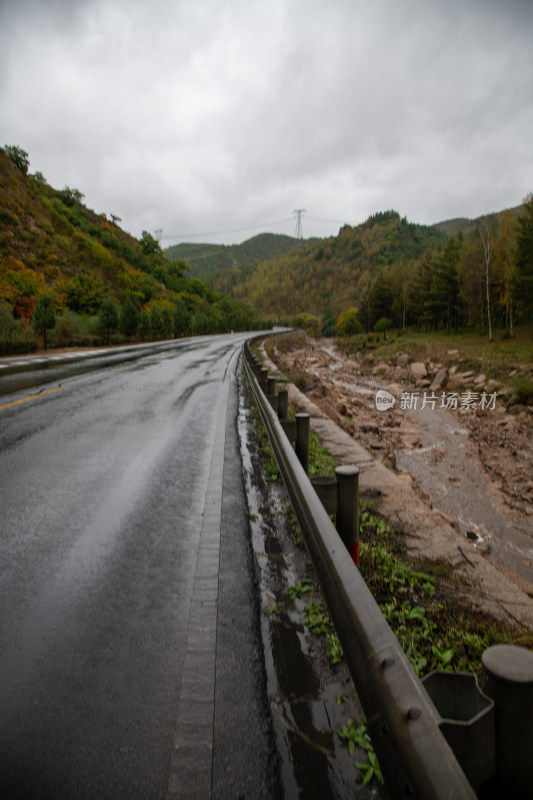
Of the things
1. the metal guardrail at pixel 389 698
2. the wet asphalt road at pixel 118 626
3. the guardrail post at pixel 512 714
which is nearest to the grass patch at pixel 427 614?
the metal guardrail at pixel 389 698

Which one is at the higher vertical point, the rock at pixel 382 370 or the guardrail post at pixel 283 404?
the guardrail post at pixel 283 404

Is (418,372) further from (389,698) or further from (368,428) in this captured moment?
(389,698)

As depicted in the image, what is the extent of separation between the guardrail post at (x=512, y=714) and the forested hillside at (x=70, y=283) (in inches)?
935

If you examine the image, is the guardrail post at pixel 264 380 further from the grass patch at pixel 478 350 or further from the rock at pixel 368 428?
the grass patch at pixel 478 350

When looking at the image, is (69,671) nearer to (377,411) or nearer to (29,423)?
(29,423)

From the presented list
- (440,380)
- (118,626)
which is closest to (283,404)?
(118,626)

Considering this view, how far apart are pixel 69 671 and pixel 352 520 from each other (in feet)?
5.50

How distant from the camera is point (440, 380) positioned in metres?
24.4

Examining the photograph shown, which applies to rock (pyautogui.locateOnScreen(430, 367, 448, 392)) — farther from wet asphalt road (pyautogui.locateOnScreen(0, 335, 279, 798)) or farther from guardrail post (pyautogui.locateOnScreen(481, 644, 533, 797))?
guardrail post (pyautogui.locateOnScreen(481, 644, 533, 797))

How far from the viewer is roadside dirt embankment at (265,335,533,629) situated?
9.80 ft

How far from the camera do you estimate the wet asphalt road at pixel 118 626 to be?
5.11ft

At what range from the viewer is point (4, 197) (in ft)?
187

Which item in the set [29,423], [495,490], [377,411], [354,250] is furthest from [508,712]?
[354,250]

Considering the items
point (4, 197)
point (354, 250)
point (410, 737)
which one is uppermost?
point (354, 250)
